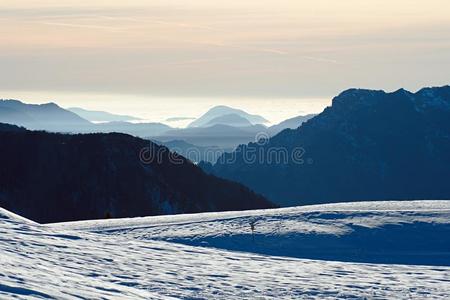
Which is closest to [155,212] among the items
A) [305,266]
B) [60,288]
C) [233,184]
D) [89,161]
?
[89,161]

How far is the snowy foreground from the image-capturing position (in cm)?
1771

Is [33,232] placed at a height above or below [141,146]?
below

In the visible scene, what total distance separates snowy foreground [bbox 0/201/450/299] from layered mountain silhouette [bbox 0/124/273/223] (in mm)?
87315

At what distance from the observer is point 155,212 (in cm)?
12612

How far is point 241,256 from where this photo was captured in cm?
2603

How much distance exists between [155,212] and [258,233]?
94641mm

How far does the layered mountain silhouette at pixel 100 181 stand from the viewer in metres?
126

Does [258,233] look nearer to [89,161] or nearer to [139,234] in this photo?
[139,234]

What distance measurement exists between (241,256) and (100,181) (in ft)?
358

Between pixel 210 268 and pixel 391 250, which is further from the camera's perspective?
pixel 391 250

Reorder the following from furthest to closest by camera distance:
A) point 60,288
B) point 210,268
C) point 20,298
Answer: point 210,268
point 60,288
point 20,298

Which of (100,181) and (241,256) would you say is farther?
(100,181)

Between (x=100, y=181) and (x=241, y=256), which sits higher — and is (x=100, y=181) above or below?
above

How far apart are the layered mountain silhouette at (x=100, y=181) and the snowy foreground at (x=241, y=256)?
8732 centimetres
